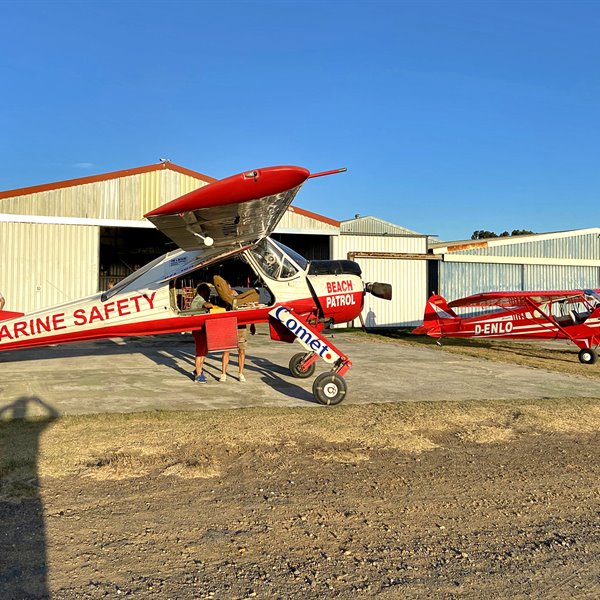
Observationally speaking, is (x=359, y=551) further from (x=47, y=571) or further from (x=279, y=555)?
(x=47, y=571)

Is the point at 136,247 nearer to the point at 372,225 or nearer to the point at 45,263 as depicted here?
the point at 45,263

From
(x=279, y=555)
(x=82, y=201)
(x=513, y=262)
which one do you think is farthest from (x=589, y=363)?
(x=82, y=201)

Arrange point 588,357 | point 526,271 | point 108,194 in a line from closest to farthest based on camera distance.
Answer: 1. point 588,357
2. point 108,194
3. point 526,271

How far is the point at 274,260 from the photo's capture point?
8.63 meters

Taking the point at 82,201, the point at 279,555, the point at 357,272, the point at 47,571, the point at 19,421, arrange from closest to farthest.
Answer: the point at 47,571, the point at 279,555, the point at 19,421, the point at 357,272, the point at 82,201

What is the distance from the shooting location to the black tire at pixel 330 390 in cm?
781

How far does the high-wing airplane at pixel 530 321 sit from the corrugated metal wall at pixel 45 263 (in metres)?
12.1

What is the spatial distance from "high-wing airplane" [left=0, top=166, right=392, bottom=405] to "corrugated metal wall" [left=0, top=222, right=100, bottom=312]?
34.8ft

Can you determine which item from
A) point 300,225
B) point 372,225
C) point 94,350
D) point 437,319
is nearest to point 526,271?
point 437,319

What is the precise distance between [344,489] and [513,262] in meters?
24.2

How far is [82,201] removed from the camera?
18.3m

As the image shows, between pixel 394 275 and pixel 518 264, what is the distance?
22.9 ft

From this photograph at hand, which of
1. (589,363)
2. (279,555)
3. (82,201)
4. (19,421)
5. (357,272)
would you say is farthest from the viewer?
(82,201)

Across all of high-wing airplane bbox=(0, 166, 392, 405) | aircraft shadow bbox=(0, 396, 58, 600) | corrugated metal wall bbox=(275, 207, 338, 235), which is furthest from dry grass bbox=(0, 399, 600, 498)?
corrugated metal wall bbox=(275, 207, 338, 235)
